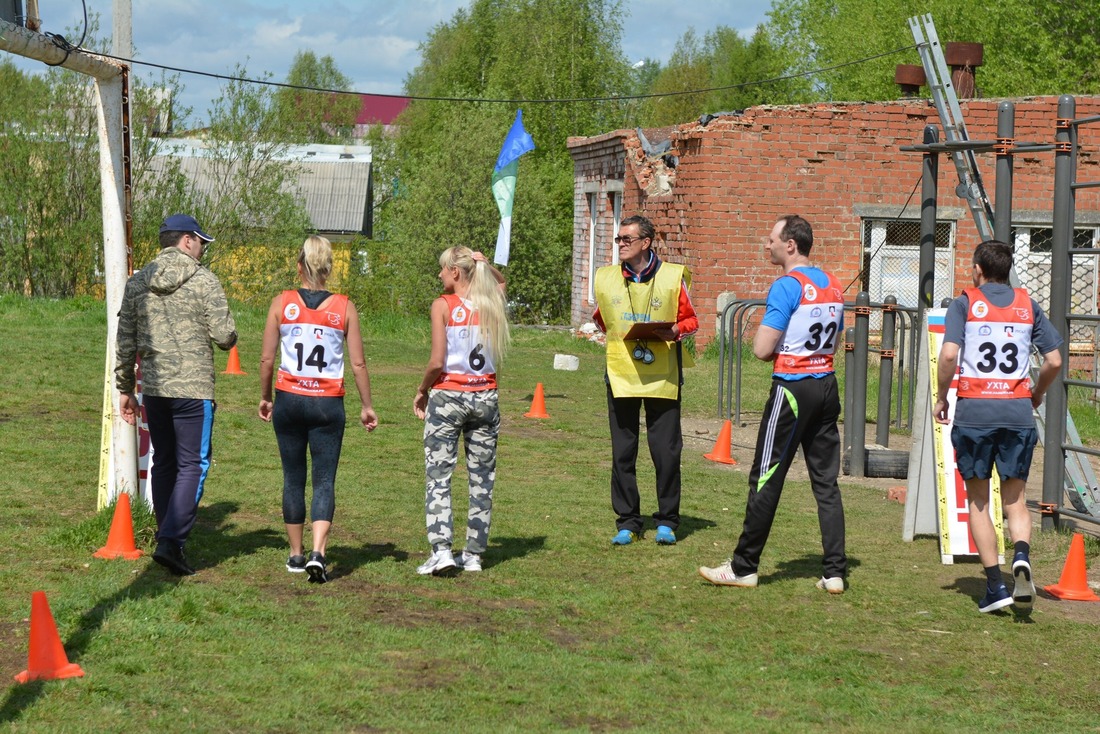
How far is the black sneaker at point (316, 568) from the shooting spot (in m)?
6.67

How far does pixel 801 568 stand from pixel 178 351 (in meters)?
3.69

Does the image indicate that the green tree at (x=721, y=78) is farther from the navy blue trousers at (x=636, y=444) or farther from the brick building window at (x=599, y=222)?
the navy blue trousers at (x=636, y=444)

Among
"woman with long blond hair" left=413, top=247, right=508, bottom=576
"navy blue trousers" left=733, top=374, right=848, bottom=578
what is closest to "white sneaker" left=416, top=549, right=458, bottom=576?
"woman with long blond hair" left=413, top=247, right=508, bottom=576

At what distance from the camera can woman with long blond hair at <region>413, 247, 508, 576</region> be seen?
687 centimetres

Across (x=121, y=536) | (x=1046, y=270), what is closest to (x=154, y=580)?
(x=121, y=536)

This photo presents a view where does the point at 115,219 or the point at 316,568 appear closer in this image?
the point at 316,568

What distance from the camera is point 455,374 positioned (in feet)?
22.7

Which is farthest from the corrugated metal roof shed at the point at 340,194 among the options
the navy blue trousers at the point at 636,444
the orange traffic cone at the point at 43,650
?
the orange traffic cone at the point at 43,650

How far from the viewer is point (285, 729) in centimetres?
467

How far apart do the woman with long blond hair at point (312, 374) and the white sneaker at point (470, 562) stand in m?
0.81

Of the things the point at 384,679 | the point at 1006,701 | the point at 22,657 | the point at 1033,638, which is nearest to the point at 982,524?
the point at 1033,638

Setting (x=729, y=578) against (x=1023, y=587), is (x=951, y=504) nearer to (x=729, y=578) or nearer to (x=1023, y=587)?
(x=1023, y=587)

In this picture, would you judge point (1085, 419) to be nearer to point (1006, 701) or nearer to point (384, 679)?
point (1006, 701)

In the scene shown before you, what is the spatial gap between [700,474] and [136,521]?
16.1ft
